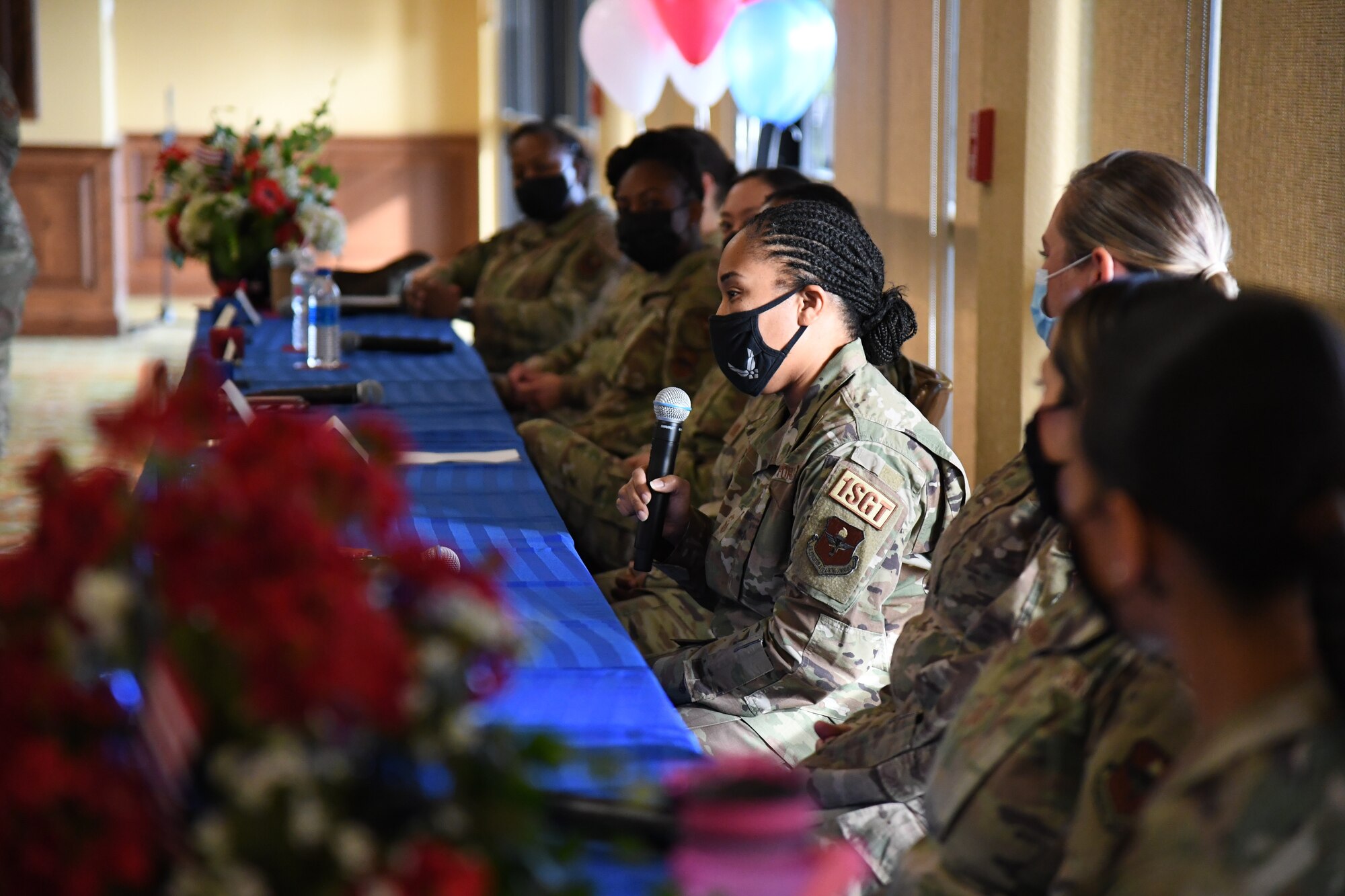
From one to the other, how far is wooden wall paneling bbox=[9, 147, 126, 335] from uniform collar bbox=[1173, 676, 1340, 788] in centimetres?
1034

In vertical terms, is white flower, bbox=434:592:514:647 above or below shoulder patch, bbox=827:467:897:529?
above

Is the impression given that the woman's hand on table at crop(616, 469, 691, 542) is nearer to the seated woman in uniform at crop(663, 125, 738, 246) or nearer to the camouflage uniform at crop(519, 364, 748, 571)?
the camouflage uniform at crop(519, 364, 748, 571)

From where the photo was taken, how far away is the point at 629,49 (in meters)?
5.07

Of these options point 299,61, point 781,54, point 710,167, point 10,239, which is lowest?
point 10,239

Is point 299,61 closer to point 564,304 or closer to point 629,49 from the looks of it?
point 629,49

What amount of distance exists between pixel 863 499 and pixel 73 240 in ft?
31.0

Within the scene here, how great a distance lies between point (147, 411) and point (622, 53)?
14.9ft

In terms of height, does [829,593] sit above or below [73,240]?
below

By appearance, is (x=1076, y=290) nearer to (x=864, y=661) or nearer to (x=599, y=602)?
(x=864, y=661)

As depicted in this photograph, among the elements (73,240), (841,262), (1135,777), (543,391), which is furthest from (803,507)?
(73,240)

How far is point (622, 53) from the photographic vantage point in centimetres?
509

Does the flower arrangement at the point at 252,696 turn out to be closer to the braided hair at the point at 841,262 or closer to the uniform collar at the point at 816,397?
the uniform collar at the point at 816,397

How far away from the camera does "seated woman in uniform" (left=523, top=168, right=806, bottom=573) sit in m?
3.24

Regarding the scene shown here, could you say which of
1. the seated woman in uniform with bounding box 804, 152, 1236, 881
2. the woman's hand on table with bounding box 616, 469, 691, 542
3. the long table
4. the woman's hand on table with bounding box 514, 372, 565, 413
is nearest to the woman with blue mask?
the seated woman in uniform with bounding box 804, 152, 1236, 881
